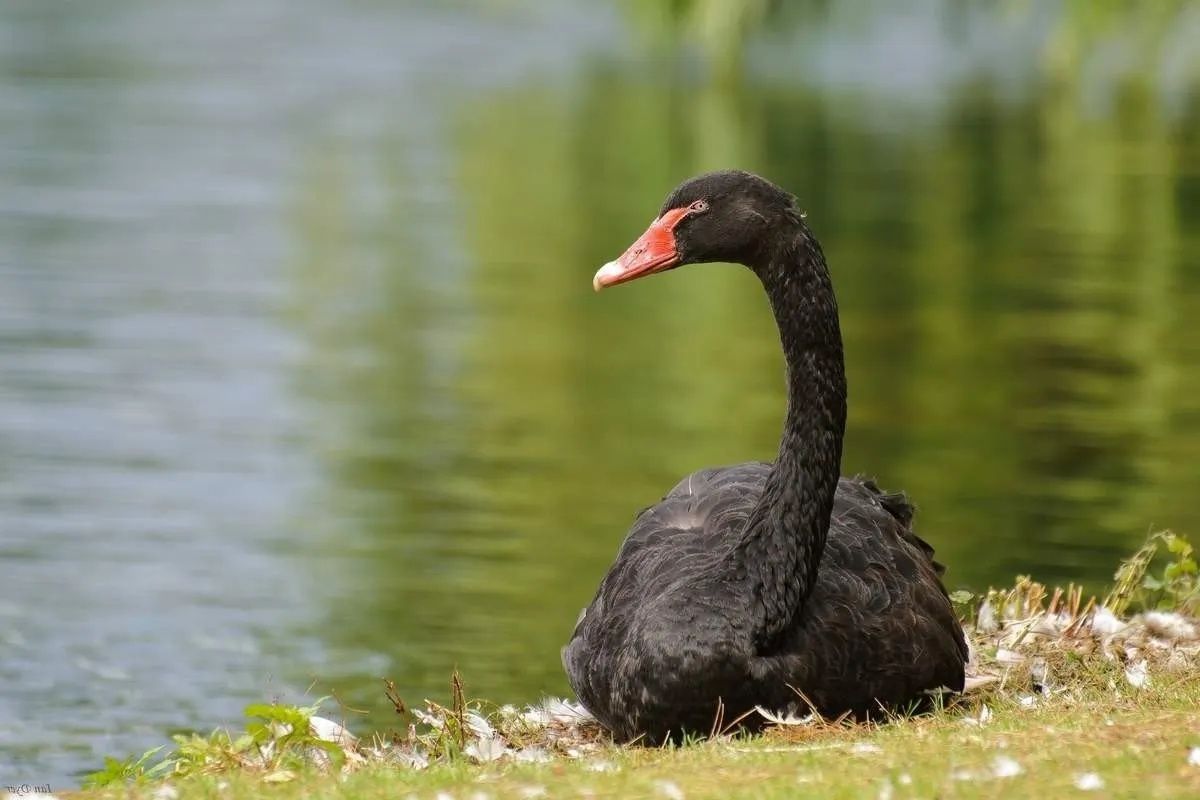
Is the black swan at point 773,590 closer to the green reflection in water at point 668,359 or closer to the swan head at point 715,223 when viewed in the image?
the swan head at point 715,223

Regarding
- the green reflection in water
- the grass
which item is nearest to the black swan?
the grass

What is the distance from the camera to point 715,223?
7.08 metres

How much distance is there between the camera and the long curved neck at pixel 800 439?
23.0 ft

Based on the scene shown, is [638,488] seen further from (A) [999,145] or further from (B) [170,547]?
(A) [999,145]

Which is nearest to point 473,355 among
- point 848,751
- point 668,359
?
point 668,359

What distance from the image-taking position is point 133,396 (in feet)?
55.2

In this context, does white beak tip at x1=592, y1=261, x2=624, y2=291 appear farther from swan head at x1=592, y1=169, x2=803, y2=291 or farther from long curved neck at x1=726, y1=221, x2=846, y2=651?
long curved neck at x1=726, y1=221, x2=846, y2=651

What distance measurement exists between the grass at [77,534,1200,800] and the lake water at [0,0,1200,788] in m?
2.62

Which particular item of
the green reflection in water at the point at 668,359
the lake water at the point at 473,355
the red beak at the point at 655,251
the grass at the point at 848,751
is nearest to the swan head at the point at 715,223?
the red beak at the point at 655,251

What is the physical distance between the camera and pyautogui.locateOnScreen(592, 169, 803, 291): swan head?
703 centimetres

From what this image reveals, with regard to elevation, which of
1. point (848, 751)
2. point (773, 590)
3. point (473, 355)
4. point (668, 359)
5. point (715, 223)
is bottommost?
point (668, 359)

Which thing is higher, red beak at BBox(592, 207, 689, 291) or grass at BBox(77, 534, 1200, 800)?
red beak at BBox(592, 207, 689, 291)

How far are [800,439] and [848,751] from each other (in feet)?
5.81

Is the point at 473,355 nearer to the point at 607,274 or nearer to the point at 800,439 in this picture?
the point at 800,439
